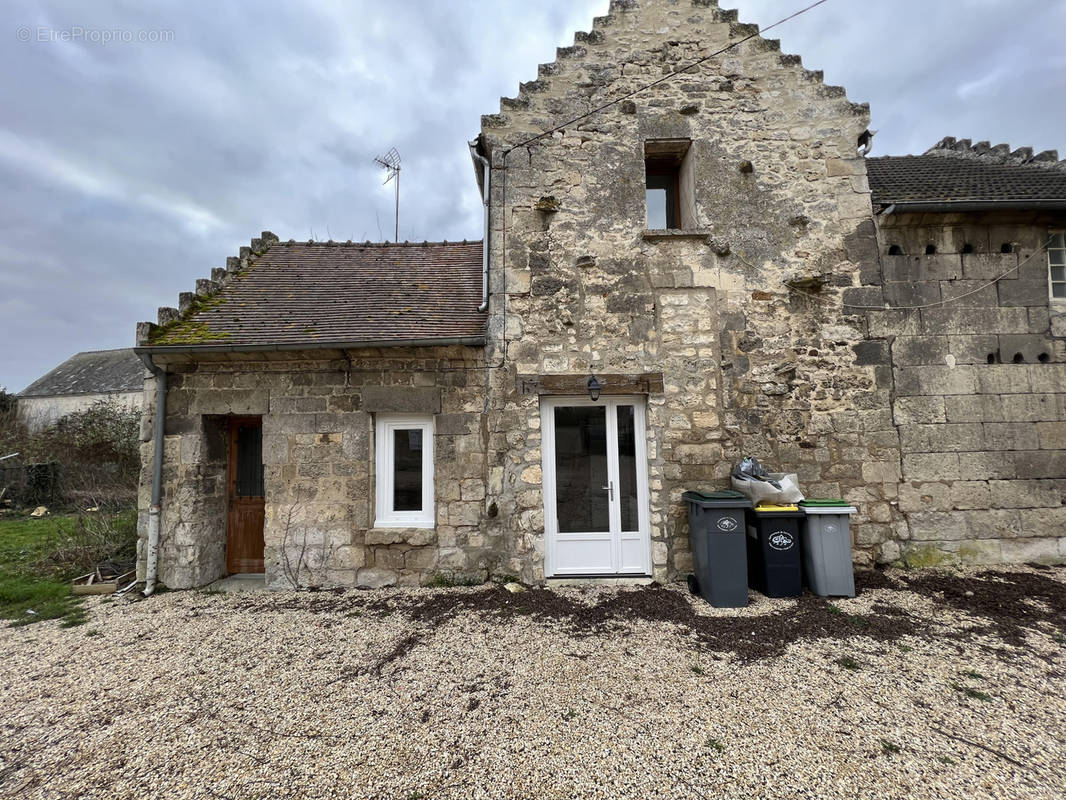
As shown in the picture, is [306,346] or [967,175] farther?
[967,175]

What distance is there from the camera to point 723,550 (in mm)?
4539

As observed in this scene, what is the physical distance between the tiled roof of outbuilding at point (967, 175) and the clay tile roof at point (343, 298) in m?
5.61

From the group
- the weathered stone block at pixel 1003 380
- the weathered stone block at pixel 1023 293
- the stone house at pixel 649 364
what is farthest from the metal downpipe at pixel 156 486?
the weathered stone block at pixel 1023 293

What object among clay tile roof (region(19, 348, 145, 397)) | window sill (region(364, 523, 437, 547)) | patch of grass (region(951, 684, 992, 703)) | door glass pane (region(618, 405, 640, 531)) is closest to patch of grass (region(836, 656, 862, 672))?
patch of grass (region(951, 684, 992, 703))

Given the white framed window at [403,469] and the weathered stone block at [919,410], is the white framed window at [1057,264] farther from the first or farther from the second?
the white framed window at [403,469]

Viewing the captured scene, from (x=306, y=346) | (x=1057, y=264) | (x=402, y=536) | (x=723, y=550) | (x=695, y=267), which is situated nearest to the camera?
(x=723, y=550)

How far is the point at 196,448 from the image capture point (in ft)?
17.8

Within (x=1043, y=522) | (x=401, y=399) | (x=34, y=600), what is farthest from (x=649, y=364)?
(x=34, y=600)

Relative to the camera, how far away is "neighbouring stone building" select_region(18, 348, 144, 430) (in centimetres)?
2112

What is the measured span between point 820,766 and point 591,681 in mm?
1397

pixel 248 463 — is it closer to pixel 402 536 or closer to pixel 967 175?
pixel 402 536

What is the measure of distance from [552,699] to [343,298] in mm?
5313

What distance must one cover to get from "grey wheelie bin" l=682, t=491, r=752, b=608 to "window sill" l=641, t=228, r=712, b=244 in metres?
3.07

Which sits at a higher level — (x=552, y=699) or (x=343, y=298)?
(x=343, y=298)
